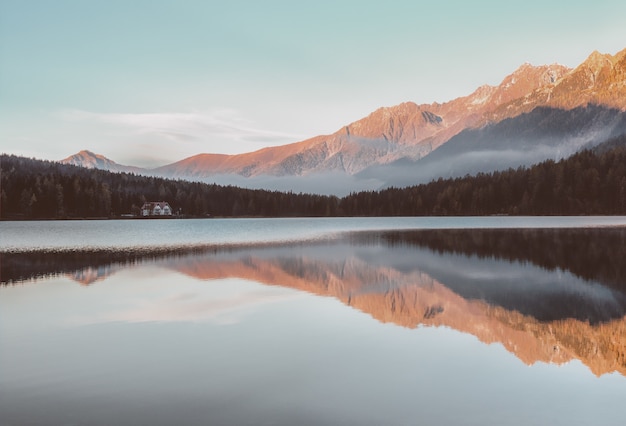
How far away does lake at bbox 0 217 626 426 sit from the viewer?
1323 cm

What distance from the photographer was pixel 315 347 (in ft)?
64.7

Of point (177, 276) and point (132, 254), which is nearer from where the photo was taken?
point (177, 276)

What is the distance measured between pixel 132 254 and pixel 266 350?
4516cm

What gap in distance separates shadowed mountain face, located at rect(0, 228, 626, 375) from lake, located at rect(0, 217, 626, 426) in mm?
180

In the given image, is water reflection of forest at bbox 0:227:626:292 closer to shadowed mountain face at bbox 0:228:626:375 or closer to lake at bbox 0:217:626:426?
shadowed mountain face at bbox 0:228:626:375

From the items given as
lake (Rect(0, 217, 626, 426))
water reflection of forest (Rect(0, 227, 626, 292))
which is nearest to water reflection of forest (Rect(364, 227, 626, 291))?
water reflection of forest (Rect(0, 227, 626, 292))

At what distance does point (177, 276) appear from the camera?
40.8 m

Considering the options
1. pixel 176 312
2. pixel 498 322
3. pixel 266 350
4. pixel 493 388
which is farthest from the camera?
pixel 176 312

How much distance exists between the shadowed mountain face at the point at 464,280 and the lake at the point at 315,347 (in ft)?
0.59

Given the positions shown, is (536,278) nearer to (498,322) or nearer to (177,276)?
(498,322)

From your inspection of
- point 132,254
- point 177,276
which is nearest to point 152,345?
point 177,276

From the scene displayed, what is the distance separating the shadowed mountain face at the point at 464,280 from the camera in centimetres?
2142

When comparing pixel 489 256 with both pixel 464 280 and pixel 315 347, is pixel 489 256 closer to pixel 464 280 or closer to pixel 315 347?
pixel 464 280

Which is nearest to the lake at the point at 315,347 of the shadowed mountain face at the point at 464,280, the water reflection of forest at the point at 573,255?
the shadowed mountain face at the point at 464,280
